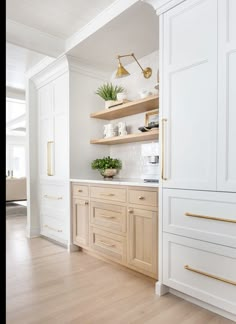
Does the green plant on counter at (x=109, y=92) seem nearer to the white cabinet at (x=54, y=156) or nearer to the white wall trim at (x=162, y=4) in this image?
the white cabinet at (x=54, y=156)

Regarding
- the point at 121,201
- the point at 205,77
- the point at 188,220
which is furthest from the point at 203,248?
the point at 205,77

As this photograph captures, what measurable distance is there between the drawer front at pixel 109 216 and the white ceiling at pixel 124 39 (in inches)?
70.5

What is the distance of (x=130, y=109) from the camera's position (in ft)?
9.68

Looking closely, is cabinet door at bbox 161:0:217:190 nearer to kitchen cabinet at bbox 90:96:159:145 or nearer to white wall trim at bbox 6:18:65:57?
kitchen cabinet at bbox 90:96:159:145

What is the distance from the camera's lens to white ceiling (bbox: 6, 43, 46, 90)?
127 inches

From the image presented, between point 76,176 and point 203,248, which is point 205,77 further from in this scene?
point 76,176

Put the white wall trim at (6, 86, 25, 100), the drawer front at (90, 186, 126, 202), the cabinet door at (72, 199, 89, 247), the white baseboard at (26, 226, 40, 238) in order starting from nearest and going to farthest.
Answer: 1. the drawer front at (90, 186, 126, 202)
2. the cabinet door at (72, 199, 89, 247)
3. the white baseboard at (26, 226, 40, 238)
4. the white wall trim at (6, 86, 25, 100)

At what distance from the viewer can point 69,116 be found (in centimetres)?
316

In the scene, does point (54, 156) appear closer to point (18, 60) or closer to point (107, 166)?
point (107, 166)

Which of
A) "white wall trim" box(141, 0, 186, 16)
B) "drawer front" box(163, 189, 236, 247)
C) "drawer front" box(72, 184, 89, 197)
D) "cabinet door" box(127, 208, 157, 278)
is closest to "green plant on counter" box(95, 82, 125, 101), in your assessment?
"drawer front" box(72, 184, 89, 197)

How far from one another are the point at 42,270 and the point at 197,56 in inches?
95.8

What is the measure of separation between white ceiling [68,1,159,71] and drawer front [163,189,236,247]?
1612 mm

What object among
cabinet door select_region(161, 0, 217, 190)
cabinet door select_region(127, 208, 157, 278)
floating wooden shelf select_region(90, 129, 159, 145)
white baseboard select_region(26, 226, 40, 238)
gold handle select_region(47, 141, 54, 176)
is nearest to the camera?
cabinet door select_region(161, 0, 217, 190)

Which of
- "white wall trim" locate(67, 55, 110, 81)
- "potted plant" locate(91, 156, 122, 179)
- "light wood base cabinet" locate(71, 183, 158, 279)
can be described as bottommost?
"light wood base cabinet" locate(71, 183, 158, 279)
